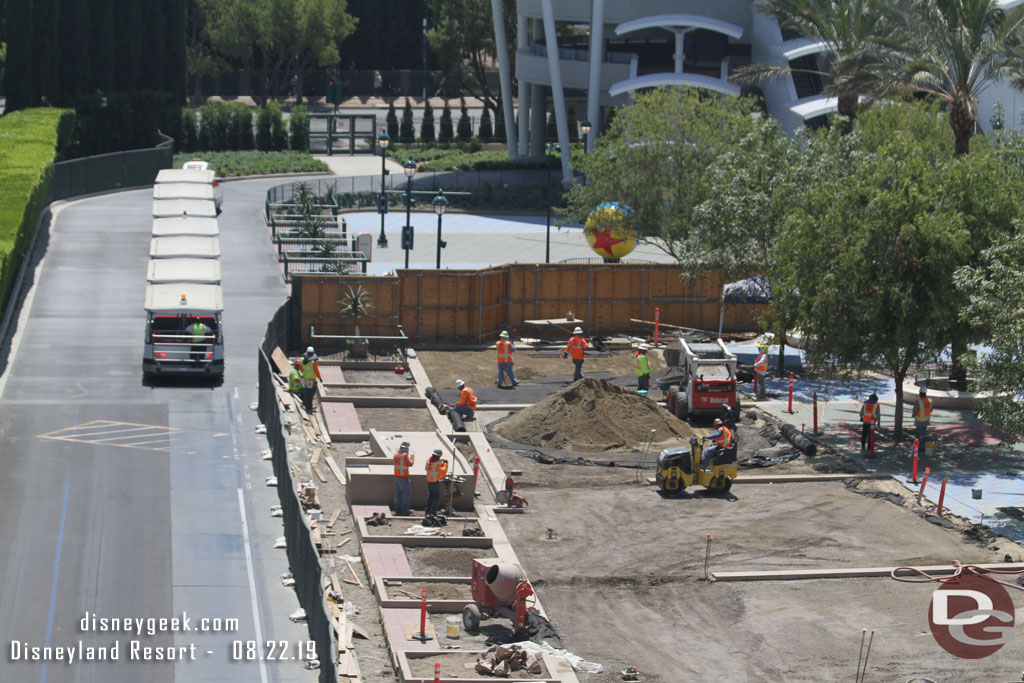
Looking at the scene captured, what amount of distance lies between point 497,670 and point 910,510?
12935 millimetres

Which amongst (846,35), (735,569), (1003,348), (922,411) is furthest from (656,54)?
(735,569)

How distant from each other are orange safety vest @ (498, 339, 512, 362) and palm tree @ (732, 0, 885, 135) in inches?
584

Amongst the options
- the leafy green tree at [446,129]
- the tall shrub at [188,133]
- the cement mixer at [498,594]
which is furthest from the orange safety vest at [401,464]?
the leafy green tree at [446,129]

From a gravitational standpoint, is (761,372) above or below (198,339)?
below

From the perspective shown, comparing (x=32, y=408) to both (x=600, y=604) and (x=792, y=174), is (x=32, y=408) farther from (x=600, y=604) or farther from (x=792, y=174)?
(x=792, y=174)

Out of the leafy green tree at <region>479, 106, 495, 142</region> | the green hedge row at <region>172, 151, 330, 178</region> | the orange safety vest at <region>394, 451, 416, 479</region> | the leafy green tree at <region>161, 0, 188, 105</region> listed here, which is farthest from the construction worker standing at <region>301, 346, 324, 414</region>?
the leafy green tree at <region>479, 106, 495, 142</region>

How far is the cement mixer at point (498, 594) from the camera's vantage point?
22.9 meters

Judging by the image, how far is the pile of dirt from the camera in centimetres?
3538

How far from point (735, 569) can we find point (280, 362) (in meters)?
17.9

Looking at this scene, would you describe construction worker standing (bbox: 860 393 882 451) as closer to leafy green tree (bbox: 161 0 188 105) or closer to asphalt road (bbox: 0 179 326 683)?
asphalt road (bbox: 0 179 326 683)

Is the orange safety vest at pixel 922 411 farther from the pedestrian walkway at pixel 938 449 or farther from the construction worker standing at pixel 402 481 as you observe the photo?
the construction worker standing at pixel 402 481

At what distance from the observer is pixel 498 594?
23156 millimetres

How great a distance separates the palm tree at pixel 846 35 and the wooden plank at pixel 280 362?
20.4m

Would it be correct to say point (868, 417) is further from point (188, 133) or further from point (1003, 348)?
point (188, 133)
